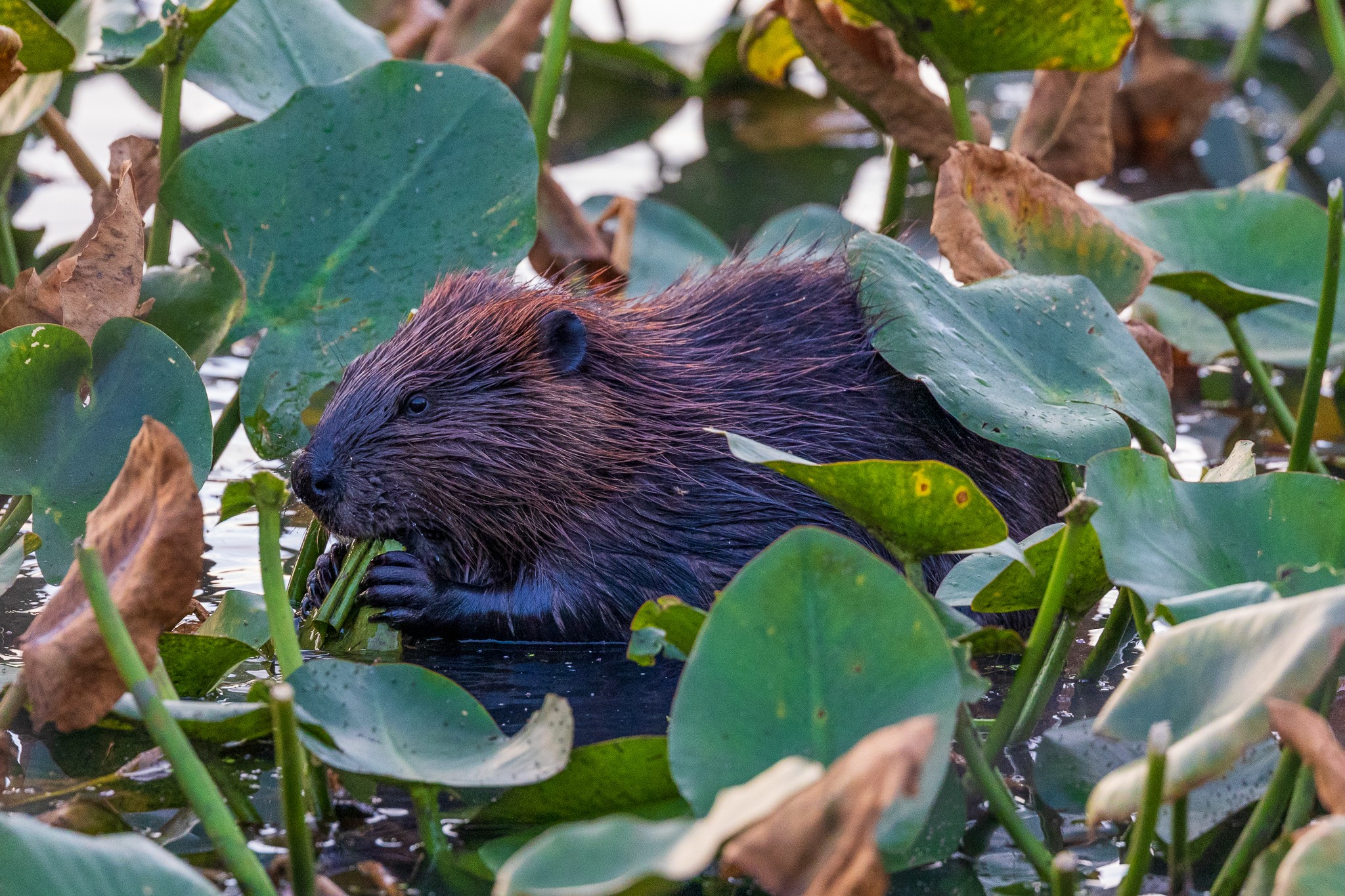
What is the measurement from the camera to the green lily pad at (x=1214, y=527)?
6.83 ft

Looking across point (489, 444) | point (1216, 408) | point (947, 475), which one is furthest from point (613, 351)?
point (1216, 408)

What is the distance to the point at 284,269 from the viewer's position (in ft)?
10.1

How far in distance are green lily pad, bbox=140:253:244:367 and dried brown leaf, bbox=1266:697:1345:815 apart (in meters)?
2.13

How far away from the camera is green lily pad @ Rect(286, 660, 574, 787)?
73.4 inches

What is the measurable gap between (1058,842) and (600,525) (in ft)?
3.55

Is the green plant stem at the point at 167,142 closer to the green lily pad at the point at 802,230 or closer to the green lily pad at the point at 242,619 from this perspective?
the green lily pad at the point at 242,619

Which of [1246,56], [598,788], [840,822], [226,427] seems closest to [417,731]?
[598,788]

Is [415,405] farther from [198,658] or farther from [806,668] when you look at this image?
[806,668]

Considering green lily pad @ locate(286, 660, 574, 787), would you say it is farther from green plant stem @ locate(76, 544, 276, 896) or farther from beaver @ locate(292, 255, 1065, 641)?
beaver @ locate(292, 255, 1065, 641)

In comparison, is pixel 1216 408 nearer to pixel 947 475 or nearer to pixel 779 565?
pixel 947 475

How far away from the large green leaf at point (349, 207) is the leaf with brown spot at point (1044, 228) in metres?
0.91

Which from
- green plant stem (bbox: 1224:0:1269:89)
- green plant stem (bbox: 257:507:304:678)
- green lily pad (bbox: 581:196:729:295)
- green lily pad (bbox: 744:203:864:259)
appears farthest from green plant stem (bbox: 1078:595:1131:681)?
green plant stem (bbox: 1224:0:1269:89)

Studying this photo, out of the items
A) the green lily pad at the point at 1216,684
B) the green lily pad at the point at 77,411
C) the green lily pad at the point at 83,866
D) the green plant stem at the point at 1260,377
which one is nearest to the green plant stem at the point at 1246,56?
the green plant stem at the point at 1260,377

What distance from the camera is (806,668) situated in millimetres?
1729
